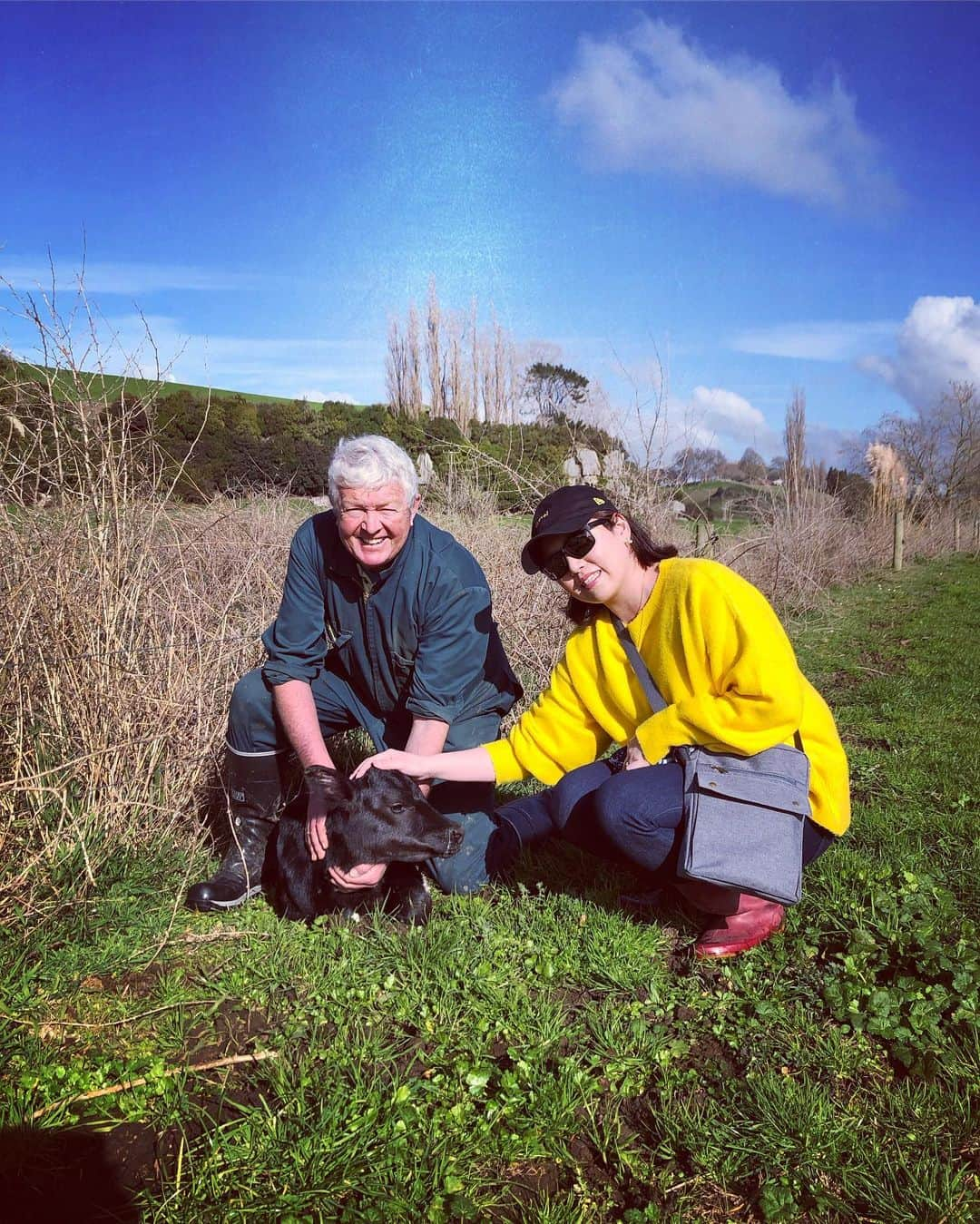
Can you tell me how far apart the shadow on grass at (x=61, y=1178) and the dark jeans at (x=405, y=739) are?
1.59 m

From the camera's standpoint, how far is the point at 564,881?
3689 mm

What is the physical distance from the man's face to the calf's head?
36.0 inches

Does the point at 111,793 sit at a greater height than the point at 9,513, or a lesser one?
lesser

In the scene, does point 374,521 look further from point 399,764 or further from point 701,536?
point 701,536

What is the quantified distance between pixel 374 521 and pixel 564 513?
808 millimetres

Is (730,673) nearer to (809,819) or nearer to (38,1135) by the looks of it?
(809,819)

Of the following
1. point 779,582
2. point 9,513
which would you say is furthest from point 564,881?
point 779,582

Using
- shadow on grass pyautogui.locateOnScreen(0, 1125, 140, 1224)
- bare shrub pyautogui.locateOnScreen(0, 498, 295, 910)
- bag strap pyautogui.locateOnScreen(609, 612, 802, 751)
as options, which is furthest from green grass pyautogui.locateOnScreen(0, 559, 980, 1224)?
bag strap pyautogui.locateOnScreen(609, 612, 802, 751)

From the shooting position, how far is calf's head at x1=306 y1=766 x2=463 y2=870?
2885mm

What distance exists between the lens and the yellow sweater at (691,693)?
2.72 metres

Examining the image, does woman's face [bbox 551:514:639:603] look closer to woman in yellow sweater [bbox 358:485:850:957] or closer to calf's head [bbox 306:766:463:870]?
woman in yellow sweater [bbox 358:485:850:957]

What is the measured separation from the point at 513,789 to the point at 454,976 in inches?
74.0

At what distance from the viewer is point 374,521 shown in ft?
10.4

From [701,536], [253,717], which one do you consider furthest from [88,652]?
[701,536]
